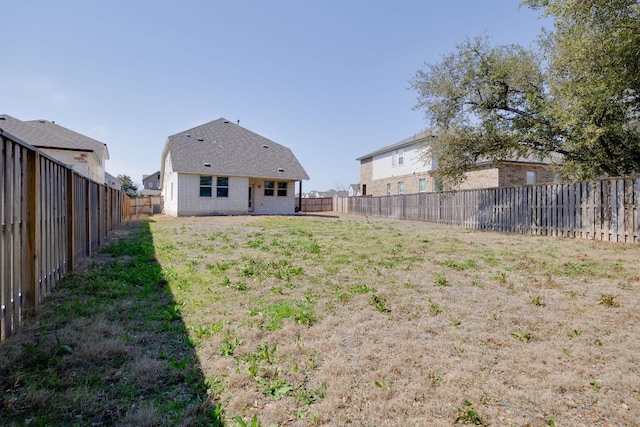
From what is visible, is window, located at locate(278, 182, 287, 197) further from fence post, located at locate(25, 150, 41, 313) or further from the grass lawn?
fence post, located at locate(25, 150, 41, 313)

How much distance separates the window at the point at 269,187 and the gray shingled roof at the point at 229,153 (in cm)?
112

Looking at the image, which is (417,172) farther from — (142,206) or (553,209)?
(142,206)

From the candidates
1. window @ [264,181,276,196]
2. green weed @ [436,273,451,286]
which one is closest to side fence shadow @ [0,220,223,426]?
green weed @ [436,273,451,286]

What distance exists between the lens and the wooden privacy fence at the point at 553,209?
30.4ft

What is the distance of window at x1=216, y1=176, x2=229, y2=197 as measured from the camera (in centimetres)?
2239

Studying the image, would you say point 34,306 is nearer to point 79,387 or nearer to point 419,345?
point 79,387

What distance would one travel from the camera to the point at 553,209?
11.4 metres

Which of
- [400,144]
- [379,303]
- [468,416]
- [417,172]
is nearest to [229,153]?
[400,144]

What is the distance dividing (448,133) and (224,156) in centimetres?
1574

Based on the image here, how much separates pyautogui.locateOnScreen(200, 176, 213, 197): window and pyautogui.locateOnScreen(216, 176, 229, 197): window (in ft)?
1.61

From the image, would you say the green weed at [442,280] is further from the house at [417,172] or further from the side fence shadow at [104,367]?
the house at [417,172]

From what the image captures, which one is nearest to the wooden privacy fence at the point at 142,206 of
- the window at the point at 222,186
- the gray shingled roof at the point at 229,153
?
the gray shingled roof at the point at 229,153

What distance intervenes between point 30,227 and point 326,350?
133 inches

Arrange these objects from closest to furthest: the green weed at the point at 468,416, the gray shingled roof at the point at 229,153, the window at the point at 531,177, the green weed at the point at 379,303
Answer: the green weed at the point at 468,416
the green weed at the point at 379,303
the gray shingled roof at the point at 229,153
the window at the point at 531,177
